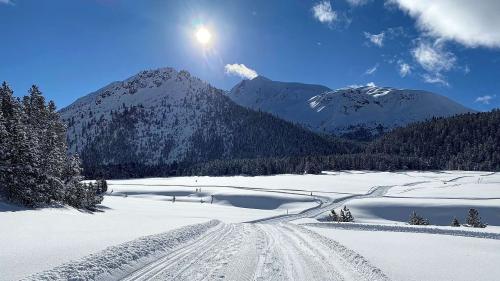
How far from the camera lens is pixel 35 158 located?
3466cm

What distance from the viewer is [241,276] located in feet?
41.3

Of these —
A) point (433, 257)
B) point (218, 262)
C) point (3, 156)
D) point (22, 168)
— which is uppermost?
point (3, 156)

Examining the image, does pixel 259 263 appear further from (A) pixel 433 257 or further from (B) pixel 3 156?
(B) pixel 3 156

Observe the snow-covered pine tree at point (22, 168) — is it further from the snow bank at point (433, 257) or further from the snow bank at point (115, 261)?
the snow bank at point (433, 257)

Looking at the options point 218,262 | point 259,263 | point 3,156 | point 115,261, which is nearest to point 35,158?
point 3,156

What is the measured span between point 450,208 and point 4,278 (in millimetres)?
60534

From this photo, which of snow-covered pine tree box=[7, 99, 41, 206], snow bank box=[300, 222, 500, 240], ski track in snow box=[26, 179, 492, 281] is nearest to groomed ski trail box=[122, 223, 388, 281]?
ski track in snow box=[26, 179, 492, 281]

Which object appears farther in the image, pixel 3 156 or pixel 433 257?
pixel 3 156

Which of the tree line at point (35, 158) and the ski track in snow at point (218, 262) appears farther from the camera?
the tree line at point (35, 158)

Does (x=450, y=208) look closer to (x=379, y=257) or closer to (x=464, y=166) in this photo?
(x=379, y=257)

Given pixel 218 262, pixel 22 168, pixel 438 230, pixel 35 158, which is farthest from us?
pixel 35 158

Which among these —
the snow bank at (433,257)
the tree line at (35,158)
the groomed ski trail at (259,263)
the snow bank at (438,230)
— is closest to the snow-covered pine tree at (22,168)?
the tree line at (35,158)

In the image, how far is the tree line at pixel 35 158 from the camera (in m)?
→ 33.0

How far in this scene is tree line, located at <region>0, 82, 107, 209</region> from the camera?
33000mm
